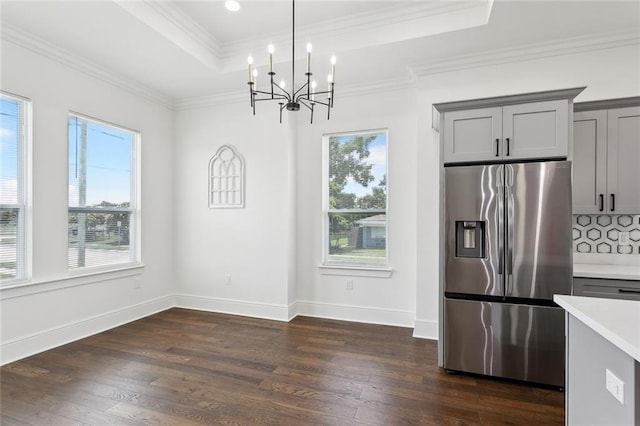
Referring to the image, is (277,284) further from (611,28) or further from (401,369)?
(611,28)

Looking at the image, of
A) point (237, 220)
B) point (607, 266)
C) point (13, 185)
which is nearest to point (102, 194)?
point (13, 185)

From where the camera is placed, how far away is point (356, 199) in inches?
168

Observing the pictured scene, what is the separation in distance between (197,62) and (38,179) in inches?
77.6

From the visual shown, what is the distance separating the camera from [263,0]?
295cm

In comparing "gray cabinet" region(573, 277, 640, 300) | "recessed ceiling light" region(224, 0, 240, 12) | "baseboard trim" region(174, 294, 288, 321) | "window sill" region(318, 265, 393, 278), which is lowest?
"baseboard trim" region(174, 294, 288, 321)

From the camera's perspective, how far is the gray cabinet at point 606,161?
9.23 ft

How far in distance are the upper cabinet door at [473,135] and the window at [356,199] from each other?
1376 millimetres

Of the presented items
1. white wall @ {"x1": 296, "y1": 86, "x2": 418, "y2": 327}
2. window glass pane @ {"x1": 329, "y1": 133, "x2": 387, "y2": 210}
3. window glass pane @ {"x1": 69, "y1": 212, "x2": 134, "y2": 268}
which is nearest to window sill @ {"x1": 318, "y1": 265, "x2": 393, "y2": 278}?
white wall @ {"x1": 296, "y1": 86, "x2": 418, "y2": 327}

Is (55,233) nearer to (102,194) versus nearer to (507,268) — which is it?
(102,194)

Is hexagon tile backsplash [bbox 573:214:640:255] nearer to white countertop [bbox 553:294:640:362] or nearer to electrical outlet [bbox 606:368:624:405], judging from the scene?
white countertop [bbox 553:294:640:362]

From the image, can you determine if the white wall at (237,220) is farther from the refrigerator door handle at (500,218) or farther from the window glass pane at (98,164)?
the refrigerator door handle at (500,218)

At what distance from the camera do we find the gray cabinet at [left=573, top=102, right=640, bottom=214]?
9.23 ft

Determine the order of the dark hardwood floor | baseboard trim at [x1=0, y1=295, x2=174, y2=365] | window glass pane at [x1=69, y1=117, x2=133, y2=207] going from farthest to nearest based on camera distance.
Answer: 1. window glass pane at [x1=69, y1=117, x2=133, y2=207]
2. baseboard trim at [x1=0, y1=295, x2=174, y2=365]
3. the dark hardwood floor

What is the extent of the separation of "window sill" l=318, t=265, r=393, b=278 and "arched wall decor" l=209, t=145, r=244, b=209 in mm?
1453
